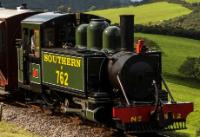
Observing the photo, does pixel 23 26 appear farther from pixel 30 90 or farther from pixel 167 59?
pixel 167 59

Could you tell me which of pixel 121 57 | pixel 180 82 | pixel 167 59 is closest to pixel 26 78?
pixel 121 57

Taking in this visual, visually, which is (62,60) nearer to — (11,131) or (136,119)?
(11,131)

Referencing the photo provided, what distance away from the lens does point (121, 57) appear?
43.1 feet

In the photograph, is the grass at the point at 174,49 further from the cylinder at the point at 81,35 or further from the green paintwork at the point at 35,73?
the cylinder at the point at 81,35

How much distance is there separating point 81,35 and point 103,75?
1.74m

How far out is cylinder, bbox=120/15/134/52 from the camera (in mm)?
13283

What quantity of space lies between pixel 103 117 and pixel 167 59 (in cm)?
2939

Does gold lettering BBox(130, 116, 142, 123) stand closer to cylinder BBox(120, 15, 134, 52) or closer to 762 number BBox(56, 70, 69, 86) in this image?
cylinder BBox(120, 15, 134, 52)

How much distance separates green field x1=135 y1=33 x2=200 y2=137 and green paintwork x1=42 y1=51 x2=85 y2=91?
12.1ft

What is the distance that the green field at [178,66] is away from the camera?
86.7ft

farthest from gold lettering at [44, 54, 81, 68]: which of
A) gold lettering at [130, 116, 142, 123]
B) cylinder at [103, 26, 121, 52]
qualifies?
gold lettering at [130, 116, 142, 123]

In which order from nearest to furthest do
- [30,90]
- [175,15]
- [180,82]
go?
[30,90] → [180,82] → [175,15]

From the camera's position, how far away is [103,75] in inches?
537

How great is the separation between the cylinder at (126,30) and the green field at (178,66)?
3.44 metres
